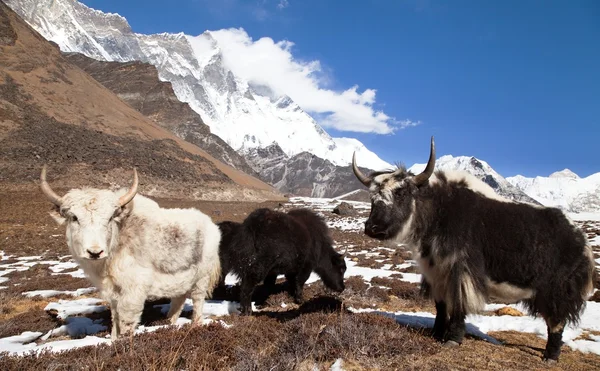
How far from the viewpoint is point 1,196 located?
31844mm

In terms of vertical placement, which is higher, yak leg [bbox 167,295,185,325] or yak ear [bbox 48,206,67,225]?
yak ear [bbox 48,206,67,225]

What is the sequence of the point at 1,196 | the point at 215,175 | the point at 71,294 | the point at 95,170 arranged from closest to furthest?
the point at 71,294 < the point at 1,196 < the point at 95,170 < the point at 215,175

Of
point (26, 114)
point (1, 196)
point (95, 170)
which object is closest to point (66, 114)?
point (26, 114)

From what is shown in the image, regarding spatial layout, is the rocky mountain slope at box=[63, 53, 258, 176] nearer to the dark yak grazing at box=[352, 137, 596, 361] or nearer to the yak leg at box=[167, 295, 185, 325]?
the yak leg at box=[167, 295, 185, 325]

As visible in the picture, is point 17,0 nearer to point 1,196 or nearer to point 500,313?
point 1,196

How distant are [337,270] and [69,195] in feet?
19.8

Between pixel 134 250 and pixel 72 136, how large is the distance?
179 feet

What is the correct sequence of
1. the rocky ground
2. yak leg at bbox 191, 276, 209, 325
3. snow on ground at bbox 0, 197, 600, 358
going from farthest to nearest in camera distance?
yak leg at bbox 191, 276, 209, 325, snow on ground at bbox 0, 197, 600, 358, the rocky ground

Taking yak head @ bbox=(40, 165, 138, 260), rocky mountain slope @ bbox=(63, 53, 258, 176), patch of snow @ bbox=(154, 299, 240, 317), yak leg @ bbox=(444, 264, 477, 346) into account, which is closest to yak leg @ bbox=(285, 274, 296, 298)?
patch of snow @ bbox=(154, 299, 240, 317)

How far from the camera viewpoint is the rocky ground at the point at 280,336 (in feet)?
11.6

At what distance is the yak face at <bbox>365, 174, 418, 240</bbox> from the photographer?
4672 millimetres

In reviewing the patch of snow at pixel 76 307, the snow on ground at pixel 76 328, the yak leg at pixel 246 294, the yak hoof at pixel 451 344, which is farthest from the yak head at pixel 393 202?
the patch of snow at pixel 76 307

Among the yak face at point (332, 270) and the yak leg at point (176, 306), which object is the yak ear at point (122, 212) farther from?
the yak face at point (332, 270)

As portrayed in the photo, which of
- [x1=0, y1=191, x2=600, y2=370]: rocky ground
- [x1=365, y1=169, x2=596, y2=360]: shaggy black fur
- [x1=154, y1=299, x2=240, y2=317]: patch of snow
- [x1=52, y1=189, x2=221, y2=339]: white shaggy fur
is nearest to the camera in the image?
[x1=0, y1=191, x2=600, y2=370]: rocky ground
